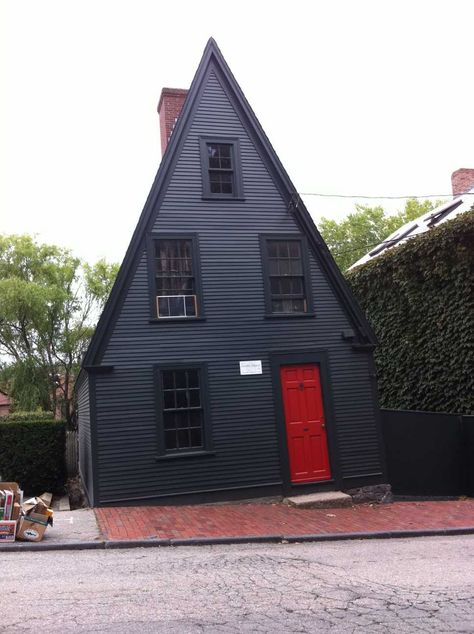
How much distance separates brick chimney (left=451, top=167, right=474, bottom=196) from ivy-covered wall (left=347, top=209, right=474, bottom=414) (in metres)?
6.75

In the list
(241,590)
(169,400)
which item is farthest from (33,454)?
(241,590)

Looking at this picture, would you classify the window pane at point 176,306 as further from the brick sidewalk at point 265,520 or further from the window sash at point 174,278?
the brick sidewalk at point 265,520

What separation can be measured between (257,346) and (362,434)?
3026 millimetres

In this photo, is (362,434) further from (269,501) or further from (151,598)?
(151,598)

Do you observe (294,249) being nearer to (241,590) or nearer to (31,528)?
(31,528)

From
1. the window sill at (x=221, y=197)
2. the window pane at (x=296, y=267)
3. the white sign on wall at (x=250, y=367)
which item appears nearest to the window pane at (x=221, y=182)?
the window sill at (x=221, y=197)

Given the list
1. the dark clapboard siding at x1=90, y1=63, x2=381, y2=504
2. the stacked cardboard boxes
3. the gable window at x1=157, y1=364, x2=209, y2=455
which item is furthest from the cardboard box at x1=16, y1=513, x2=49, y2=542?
the gable window at x1=157, y1=364, x2=209, y2=455

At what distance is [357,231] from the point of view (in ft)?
155

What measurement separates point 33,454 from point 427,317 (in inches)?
433

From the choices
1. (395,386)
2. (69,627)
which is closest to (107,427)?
→ (69,627)

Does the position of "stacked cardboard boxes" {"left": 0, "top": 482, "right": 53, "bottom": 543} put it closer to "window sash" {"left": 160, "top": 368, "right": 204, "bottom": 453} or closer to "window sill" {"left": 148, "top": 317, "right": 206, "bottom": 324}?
"window sash" {"left": 160, "top": 368, "right": 204, "bottom": 453}

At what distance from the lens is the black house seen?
11.9 metres

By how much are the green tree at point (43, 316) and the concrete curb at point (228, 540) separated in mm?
18487

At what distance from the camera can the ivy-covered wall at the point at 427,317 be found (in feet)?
50.4
